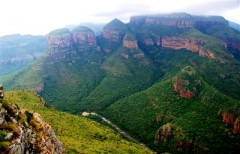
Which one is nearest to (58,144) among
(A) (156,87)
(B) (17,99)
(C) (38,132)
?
(C) (38,132)

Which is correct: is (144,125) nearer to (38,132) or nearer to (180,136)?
(180,136)

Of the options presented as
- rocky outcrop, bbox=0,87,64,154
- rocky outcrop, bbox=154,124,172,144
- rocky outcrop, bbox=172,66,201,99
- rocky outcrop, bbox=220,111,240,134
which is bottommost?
rocky outcrop, bbox=154,124,172,144

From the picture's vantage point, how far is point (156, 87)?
195500 millimetres

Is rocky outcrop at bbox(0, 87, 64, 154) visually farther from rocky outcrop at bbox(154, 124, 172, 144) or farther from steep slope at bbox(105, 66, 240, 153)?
rocky outcrop at bbox(154, 124, 172, 144)

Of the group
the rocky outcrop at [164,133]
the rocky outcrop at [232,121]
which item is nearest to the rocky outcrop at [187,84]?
the rocky outcrop at [232,121]

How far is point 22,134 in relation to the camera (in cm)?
4141

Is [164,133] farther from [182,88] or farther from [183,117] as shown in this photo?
[182,88]

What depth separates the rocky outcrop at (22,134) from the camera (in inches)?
1508

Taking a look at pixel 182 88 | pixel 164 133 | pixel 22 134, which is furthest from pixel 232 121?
pixel 22 134

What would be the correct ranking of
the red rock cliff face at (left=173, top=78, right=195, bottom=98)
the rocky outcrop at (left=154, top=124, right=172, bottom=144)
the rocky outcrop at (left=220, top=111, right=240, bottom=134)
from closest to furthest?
the rocky outcrop at (left=220, top=111, right=240, bottom=134) → the rocky outcrop at (left=154, top=124, right=172, bottom=144) → the red rock cliff face at (left=173, top=78, right=195, bottom=98)

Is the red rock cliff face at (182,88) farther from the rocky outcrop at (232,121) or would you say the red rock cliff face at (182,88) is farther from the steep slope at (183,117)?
the rocky outcrop at (232,121)

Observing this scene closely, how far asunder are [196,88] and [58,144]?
419 ft

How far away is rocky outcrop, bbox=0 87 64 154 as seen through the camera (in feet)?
126

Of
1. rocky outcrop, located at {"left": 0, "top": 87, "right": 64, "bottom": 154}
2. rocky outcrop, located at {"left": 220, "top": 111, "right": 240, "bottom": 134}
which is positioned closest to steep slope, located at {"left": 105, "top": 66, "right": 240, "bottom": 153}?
rocky outcrop, located at {"left": 220, "top": 111, "right": 240, "bottom": 134}
